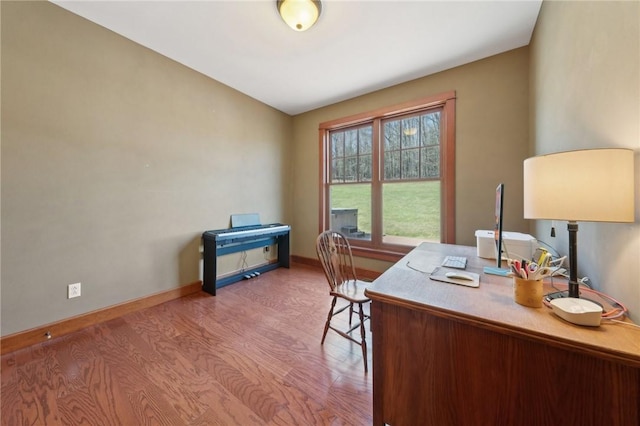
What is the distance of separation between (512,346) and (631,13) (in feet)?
4.23

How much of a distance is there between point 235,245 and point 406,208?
249 cm

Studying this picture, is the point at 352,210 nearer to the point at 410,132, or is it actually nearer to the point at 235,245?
the point at 410,132

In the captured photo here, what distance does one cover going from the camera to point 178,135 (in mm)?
2697

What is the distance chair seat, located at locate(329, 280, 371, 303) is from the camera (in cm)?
164

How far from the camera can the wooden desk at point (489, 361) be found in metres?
0.70

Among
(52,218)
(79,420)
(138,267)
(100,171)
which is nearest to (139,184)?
(100,171)

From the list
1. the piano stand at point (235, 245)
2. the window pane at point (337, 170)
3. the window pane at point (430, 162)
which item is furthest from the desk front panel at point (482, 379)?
the window pane at point (337, 170)

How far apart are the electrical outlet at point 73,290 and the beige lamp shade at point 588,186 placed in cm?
327

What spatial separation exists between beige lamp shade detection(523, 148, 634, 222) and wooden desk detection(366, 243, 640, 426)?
0.38 m

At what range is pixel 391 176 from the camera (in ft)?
10.8

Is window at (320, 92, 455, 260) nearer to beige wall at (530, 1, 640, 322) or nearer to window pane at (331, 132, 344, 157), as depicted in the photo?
window pane at (331, 132, 344, 157)

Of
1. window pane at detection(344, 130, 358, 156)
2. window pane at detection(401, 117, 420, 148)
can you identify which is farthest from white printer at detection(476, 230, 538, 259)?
window pane at detection(344, 130, 358, 156)

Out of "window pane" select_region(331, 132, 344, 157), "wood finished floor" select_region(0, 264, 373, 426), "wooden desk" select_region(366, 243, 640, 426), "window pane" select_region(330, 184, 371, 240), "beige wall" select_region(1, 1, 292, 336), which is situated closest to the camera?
"wooden desk" select_region(366, 243, 640, 426)

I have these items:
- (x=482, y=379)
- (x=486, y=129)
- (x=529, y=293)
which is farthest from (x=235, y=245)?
(x=486, y=129)
